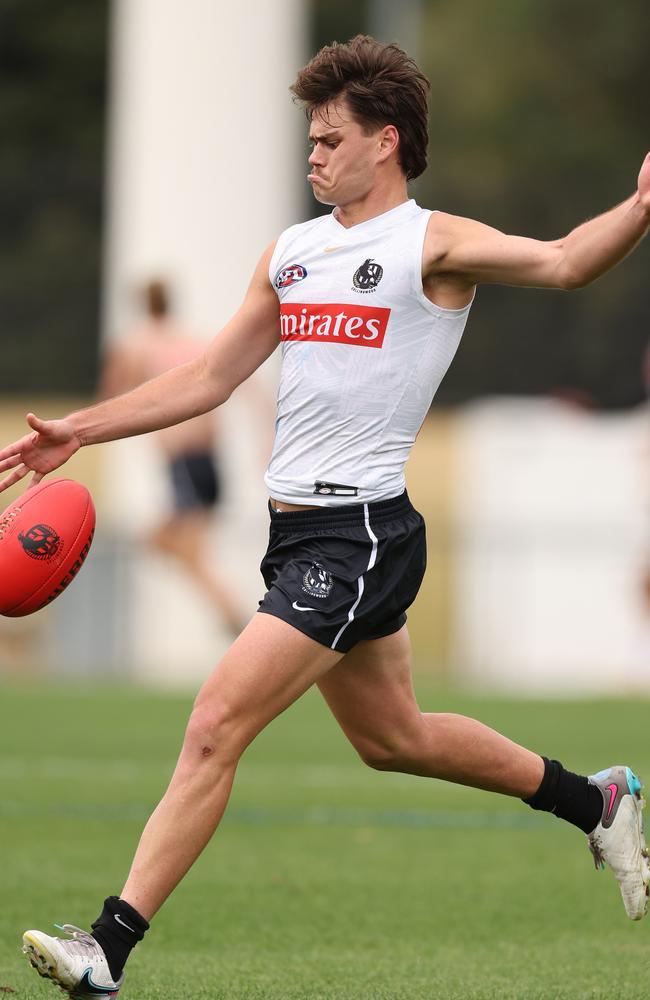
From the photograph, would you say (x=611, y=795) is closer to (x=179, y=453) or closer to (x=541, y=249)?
(x=541, y=249)

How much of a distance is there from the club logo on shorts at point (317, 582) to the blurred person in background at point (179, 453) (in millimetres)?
8830

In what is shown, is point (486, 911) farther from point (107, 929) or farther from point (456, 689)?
point (456, 689)

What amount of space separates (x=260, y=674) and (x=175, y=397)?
0.96 meters

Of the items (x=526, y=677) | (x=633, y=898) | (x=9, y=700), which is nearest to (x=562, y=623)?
(x=526, y=677)

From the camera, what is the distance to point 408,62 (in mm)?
5344

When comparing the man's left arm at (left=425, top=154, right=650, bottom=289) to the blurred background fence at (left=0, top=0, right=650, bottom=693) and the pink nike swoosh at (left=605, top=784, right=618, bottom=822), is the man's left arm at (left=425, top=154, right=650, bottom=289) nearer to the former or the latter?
the pink nike swoosh at (left=605, top=784, right=618, bottom=822)

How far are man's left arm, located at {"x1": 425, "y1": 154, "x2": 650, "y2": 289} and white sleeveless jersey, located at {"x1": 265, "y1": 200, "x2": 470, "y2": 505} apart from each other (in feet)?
0.28

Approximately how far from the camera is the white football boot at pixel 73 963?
4.68 m

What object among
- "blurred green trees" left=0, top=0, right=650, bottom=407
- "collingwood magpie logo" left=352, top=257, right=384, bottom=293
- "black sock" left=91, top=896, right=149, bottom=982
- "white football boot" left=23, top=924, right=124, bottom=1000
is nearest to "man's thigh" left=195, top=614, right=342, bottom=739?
"black sock" left=91, top=896, right=149, bottom=982

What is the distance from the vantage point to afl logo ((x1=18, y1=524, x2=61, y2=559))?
538 centimetres

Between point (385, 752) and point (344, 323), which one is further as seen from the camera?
point (385, 752)

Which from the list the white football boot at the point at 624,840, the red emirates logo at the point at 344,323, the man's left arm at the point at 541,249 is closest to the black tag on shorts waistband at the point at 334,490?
the red emirates logo at the point at 344,323

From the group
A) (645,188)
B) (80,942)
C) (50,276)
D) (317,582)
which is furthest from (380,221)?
(50,276)

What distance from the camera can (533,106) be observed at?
1427 inches
